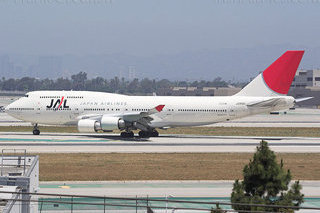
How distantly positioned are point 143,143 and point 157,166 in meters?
16.4

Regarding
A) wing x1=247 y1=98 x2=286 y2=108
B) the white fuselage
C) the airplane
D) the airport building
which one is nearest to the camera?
→ the airport building

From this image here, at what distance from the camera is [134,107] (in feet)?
212

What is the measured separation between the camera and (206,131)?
76250 mm

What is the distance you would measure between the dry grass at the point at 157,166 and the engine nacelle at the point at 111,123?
13105mm

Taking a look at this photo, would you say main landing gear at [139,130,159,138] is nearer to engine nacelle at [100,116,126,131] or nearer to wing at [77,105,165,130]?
wing at [77,105,165,130]

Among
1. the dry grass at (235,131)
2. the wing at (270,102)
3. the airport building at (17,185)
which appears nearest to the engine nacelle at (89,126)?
the dry grass at (235,131)

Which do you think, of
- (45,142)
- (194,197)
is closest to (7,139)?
(45,142)

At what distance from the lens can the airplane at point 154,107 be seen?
61688mm

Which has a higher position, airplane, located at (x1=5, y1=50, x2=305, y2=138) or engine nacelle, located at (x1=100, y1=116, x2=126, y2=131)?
airplane, located at (x1=5, y1=50, x2=305, y2=138)

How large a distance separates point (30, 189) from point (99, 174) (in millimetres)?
13891

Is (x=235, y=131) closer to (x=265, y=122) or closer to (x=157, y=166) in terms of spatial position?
(x=265, y=122)

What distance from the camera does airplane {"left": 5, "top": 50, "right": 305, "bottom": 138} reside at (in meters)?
61.7

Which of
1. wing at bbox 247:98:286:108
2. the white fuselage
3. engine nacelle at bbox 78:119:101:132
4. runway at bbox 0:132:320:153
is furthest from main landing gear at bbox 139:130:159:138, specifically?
wing at bbox 247:98:286:108

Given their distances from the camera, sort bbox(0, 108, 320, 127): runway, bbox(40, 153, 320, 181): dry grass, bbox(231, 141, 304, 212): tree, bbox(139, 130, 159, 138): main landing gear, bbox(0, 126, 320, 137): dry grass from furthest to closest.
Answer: bbox(0, 108, 320, 127): runway < bbox(0, 126, 320, 137): dry grass < bbox(139, 130, 159, 138): main landing gear < bbox(40, 153, 320, 181): dry grass < bbox(231, 141, 304, 212): tree
